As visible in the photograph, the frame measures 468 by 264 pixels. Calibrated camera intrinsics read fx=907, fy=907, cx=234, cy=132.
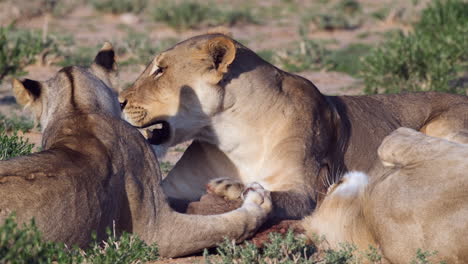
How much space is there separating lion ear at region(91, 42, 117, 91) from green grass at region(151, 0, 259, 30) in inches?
454

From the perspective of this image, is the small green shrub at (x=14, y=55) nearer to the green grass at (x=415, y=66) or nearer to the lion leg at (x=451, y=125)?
the green grass at (x=415, y=66)

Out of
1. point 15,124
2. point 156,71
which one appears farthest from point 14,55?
point 156,71

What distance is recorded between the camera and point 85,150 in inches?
186

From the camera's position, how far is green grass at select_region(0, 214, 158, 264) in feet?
12.1

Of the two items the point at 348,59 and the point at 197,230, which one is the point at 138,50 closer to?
the point at 348,59

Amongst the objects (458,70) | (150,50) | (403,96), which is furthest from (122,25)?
(403,96)

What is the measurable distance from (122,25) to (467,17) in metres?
7.79

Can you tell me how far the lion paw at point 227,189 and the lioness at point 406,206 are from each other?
654mm

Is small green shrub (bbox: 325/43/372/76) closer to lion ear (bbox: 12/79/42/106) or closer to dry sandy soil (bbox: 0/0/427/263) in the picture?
dry sandy soil (bbox: 0/0/427/263)

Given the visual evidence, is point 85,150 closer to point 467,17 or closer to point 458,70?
point 458,70

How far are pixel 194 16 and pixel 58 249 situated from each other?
→ 13.6 m

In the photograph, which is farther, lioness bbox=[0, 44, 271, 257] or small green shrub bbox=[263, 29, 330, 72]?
small green shrub bbox=[263, 29, 330, 72]

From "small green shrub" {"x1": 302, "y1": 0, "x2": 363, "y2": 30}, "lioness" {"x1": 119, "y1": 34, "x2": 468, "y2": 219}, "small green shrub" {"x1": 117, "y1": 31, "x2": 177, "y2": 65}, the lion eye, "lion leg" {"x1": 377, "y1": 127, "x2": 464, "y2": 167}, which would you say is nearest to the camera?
"lion leg" {"x1": 377, "y1": 127, "x2": 464, "y2": 167}

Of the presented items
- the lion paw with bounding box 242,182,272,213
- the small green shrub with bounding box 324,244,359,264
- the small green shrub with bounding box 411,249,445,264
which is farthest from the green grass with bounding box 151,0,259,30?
the small green shrub with bounding box 411,249,445,264
